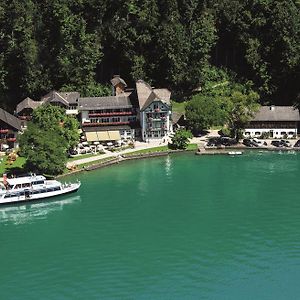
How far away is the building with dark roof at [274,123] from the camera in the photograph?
110 m

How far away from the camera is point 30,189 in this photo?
79.9 m

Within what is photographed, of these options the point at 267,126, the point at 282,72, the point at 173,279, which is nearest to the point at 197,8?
the point at 282,72

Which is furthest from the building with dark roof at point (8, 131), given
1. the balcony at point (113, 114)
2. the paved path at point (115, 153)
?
the balcony at point (113, 114)

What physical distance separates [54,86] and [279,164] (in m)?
45.5

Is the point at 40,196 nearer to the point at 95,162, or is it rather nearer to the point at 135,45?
the point at 95,162

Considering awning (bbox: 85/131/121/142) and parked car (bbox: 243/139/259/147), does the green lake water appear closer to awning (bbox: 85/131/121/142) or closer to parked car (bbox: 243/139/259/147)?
awning (bbox: 85/131/121/142)

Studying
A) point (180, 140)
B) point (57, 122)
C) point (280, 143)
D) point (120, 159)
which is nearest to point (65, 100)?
point (57, 122)

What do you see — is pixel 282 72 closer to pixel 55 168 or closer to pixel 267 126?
pixel 267 126

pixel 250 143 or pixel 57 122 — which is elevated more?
pixel 57 122

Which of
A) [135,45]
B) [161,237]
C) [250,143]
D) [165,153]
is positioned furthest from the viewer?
[135,45]

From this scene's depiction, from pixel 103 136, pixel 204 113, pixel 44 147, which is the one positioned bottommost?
pixel 44 147

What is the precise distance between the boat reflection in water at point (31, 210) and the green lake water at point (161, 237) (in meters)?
0.12

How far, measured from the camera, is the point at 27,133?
88.9 m

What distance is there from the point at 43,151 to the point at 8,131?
1655 centimetres
